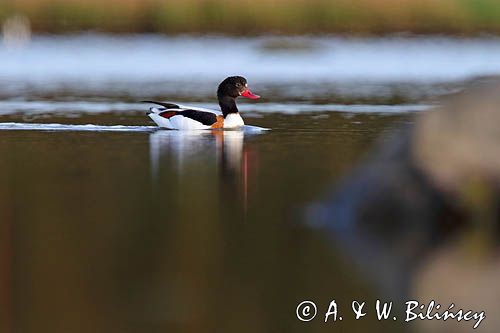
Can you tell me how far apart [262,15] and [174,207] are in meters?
27.9

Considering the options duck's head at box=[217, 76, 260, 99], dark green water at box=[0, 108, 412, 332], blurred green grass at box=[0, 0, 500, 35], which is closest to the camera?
dark green water at box=[0, 108, 412, 332]

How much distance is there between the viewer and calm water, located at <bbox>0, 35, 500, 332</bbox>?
7605mm

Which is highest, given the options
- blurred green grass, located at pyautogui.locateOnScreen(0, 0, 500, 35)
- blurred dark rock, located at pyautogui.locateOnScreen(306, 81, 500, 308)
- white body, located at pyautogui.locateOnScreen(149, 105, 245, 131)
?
blurred dark rock, located at pyautogui.locateOnScreen(306, 81, 500, 308)

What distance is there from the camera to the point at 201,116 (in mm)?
17422

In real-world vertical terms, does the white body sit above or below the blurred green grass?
above

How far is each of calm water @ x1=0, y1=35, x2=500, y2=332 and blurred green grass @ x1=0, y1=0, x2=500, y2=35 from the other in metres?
12.1

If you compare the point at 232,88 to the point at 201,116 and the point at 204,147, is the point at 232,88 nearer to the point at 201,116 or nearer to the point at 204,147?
the point at 201,116

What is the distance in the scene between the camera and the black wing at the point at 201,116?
17.3 meters

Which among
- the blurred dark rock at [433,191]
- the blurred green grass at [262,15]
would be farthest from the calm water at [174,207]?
the blurred green grass at [262,15]

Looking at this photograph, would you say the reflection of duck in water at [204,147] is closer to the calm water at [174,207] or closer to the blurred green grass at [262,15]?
the calm water at [174,207]

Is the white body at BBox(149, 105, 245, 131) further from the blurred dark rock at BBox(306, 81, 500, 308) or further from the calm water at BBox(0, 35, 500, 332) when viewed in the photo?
the blurred dark rock at BBox(306, 81, 500, 308)

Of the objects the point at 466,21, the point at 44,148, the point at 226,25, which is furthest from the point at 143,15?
the point at 44,148

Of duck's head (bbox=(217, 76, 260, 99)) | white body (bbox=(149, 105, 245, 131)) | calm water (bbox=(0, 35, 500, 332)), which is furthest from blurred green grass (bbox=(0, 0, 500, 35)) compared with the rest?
white body (bbox=(149, 105, 245, 131))

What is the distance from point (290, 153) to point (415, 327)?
7348 mm
